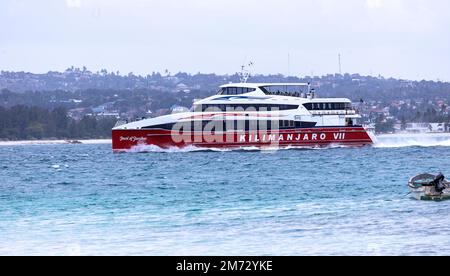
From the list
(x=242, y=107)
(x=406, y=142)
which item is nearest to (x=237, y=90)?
(x=242, y=107)

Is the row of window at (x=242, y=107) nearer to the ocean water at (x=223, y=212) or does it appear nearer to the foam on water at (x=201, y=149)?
the foam on water at (x=201, y=149)

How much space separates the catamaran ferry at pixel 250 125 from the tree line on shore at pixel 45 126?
91.2 metres

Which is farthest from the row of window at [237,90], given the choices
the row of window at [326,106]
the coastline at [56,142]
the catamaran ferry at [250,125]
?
the coastline at [56,142]

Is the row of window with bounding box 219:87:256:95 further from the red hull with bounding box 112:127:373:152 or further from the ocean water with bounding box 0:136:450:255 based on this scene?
the ocean water with bounding box 0:136:450:255

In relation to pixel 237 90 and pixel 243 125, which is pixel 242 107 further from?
pixel 237 90

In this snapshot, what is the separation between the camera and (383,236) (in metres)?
23.3

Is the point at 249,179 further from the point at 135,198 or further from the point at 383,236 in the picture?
the point at 383,236

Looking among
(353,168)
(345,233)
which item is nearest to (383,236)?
(345,233)

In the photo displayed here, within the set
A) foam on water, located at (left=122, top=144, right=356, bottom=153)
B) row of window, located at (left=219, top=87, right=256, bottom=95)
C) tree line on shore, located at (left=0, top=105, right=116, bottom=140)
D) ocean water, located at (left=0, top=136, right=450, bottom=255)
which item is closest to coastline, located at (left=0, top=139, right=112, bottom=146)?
tree line on shore, located at (left=0, top=105, right=116, bottom=140)

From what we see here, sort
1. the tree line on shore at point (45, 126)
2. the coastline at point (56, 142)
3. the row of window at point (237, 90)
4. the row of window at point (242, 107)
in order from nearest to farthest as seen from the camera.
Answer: the row of window at point (242, 107), the row of window at point (237, 90), the coastline at point (56, 142), the tree line on shore at point (45, 126)

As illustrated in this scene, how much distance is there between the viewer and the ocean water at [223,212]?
73.8ft

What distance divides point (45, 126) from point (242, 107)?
98.6 meters

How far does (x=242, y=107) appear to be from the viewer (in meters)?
72.4
